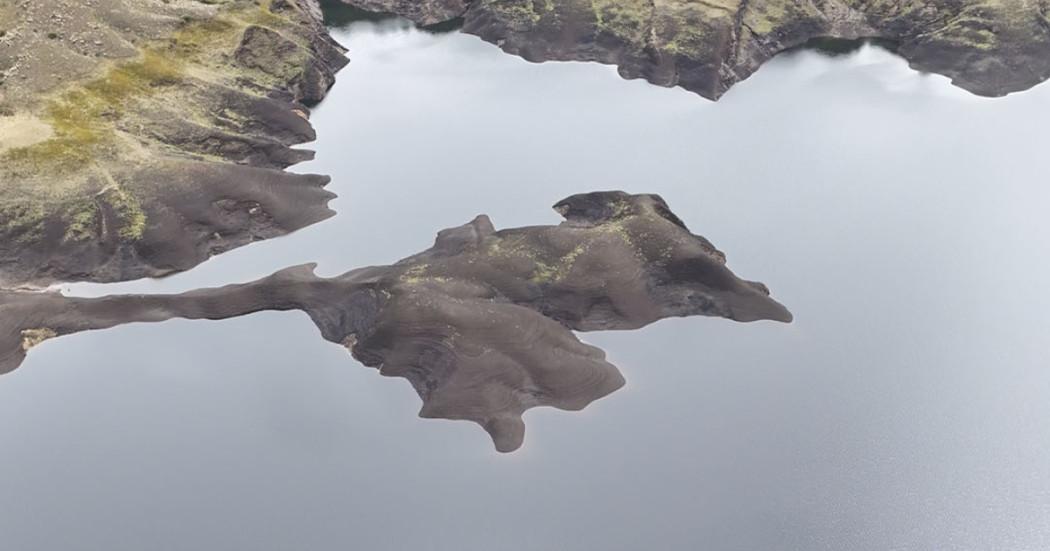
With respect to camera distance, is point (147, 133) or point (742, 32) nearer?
point (147, 133)

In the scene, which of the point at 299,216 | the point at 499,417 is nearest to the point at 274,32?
the point at 299,216

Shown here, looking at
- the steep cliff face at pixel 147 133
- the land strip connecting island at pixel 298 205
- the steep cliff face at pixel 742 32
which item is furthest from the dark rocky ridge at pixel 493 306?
the steep cliff face at pixel 742 32

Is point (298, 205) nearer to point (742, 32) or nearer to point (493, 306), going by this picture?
point (493, 306)

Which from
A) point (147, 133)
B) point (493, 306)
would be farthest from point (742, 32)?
point (147, 133)

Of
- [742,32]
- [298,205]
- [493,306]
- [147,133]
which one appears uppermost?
[742,32]

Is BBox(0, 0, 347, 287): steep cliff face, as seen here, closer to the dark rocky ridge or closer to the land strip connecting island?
the land strip connecting island
